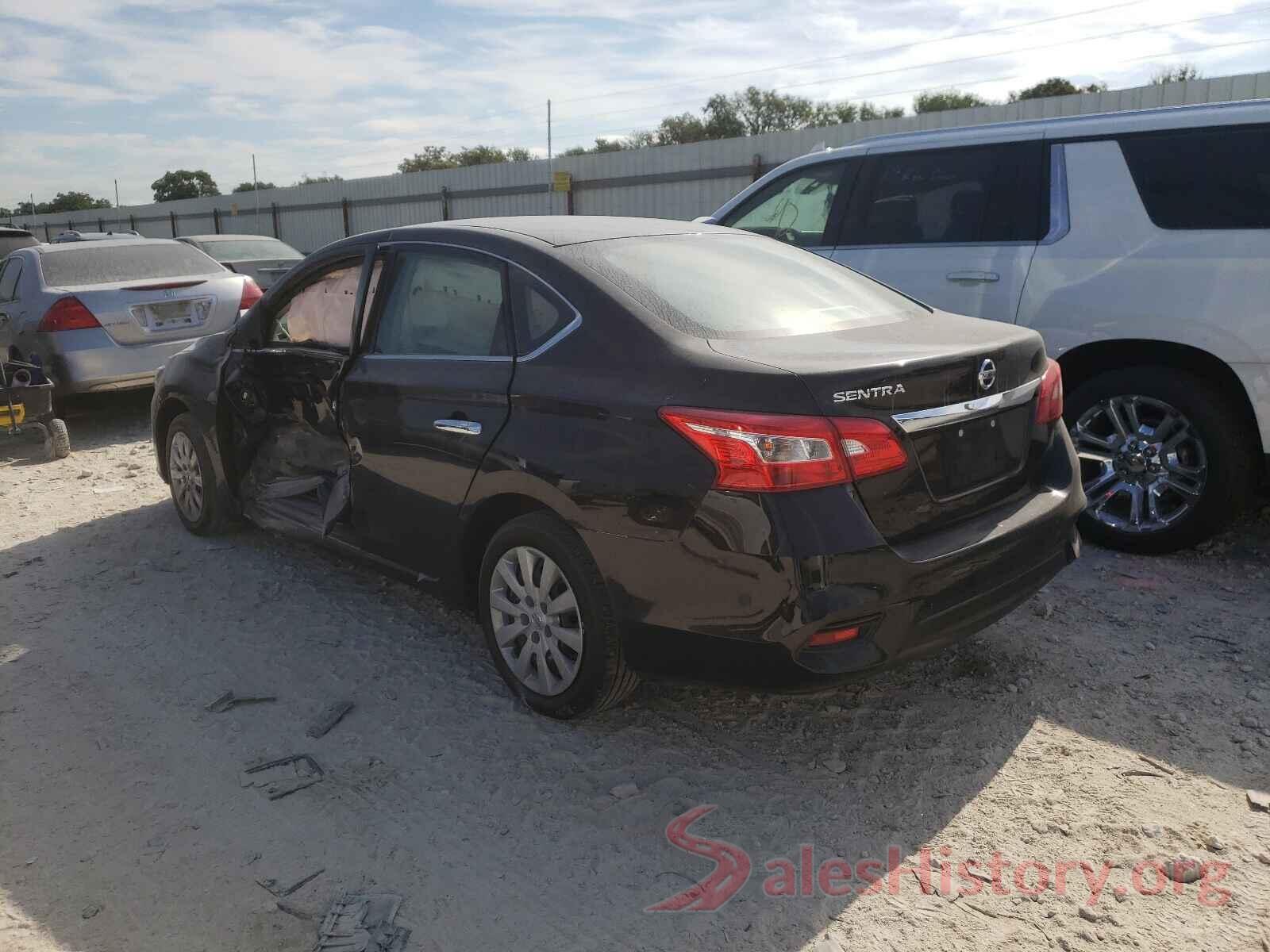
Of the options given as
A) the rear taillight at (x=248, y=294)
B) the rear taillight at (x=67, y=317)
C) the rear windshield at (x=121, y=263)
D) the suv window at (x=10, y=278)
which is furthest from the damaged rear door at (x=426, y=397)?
the suv window at (x=10, y=278)

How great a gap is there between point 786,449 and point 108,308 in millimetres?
7549

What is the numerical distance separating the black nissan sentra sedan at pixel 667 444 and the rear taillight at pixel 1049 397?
0.01 metres

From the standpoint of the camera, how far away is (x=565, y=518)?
312cm

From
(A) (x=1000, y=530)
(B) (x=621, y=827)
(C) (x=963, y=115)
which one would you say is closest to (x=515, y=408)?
(B) (x=621, y=827)

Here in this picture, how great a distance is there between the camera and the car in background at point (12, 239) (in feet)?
48.7

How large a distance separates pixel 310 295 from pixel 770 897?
3.27 m

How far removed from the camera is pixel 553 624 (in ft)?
10.8

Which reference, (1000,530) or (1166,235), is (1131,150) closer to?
(1166,235)

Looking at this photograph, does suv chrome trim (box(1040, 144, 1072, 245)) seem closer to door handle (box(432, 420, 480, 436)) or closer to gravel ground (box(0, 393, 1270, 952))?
gravel ground (box(0, 393, 1270, 952))

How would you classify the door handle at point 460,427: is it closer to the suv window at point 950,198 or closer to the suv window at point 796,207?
the suv window at point 796,207

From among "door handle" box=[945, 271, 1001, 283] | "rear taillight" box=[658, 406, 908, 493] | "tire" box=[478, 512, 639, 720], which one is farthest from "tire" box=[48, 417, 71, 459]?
"rear taillight" box=[658, 406, 908, 493]

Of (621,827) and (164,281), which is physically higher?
(164,281)

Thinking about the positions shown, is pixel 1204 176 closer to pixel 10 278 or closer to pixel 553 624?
pixel 553 624

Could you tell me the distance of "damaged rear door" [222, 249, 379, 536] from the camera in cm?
424
